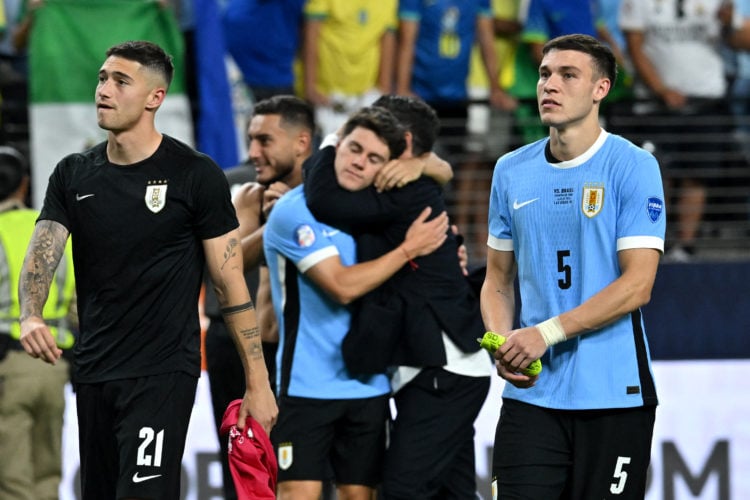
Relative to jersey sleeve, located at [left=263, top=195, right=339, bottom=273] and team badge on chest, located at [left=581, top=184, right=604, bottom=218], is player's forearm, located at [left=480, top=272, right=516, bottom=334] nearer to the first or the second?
team badge on chest, located at [left=581, top=184, right=604, bottom=218]

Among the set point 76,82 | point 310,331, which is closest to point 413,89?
point 76,82

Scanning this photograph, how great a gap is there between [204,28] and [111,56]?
4059 mm

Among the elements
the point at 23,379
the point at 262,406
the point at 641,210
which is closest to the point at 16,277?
the point at 23,379

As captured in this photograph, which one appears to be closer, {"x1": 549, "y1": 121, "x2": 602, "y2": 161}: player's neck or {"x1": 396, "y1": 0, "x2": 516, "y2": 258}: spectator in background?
{"x1": 549, "y1": 121, "x2": 602, "y2": 161}: player's neck

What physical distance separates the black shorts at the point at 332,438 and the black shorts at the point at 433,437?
0.37 ft

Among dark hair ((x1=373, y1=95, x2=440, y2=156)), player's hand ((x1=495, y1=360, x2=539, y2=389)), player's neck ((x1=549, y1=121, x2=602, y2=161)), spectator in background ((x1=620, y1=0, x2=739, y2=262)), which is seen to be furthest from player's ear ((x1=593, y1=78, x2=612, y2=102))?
spectator in background ((x1=620, y1=0, x2=739, y2=262))

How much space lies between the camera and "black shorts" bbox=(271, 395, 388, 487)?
6316mm

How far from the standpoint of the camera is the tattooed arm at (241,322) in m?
5.44

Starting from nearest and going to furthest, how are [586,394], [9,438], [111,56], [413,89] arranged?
[586,394] < [111,56] < [9,438] < [413,89]

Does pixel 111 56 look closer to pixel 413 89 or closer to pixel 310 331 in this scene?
pixel 310 331

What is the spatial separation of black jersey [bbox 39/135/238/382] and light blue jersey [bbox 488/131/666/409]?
1274 millimetres

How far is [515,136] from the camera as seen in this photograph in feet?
33.7

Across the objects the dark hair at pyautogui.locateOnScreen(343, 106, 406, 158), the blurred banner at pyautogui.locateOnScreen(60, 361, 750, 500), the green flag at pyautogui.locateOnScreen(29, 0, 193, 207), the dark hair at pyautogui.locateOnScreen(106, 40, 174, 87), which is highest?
the green flag at pyautogui.locateOnScreen(29, 0, 193, 207)

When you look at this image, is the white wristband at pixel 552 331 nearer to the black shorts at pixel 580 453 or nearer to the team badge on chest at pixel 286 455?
the black shorts at pixel 580 453
